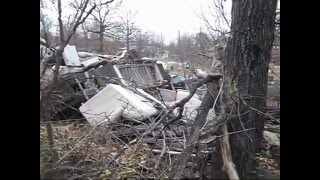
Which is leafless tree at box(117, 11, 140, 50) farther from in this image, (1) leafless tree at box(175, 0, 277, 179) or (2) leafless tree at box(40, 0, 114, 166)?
(1) leafless tree at box(175, 0, 277, 179)

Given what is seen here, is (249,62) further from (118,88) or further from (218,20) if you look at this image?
(118,88)

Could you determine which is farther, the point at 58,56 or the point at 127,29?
the point at 127,29

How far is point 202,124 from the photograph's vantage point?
4.04 ft

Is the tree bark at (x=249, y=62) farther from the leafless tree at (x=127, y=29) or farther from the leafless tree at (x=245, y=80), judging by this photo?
the leafless tree at (x=127, y=29)

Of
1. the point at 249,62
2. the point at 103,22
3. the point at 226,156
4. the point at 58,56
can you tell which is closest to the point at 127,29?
the point at 103,22

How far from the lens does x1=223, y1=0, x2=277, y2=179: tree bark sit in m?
1.21

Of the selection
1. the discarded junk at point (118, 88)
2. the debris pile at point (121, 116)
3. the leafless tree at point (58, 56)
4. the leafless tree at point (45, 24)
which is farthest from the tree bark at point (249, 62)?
the leafless tree at point (45, 24)

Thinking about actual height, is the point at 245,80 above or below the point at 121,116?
above

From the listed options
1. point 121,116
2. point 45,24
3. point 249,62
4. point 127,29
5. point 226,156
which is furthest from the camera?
point 121,116

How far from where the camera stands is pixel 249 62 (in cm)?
128

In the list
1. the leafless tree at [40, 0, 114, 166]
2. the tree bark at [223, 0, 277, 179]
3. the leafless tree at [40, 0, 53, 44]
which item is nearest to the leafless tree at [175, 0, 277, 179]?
the tree bark at [223, 0, 277, 179]

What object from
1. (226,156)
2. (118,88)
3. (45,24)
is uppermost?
(45,24)
